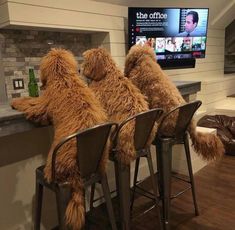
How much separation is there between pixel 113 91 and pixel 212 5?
3.56 meters

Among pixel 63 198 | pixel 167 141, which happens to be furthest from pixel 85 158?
pixel 167 141

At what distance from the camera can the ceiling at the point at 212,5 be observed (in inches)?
142

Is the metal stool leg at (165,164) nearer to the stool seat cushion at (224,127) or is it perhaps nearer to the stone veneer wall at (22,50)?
the stone veneer wall at (22,50)

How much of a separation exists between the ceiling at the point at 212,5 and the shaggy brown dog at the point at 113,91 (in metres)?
1.92

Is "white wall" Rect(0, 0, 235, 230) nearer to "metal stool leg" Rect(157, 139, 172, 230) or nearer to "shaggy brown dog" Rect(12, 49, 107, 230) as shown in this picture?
"shaggy brown dog" Rect(12, 49, 107, 230)

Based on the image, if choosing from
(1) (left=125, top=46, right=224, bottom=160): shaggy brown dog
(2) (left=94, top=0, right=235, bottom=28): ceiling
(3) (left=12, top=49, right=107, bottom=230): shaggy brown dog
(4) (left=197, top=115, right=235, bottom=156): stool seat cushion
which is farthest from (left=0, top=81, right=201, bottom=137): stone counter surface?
(4) (left=197, top=115, right=235, bottom=156): stool seat cushion

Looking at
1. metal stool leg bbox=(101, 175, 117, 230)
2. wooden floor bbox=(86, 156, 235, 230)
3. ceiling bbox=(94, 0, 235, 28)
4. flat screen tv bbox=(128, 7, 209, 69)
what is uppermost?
ceiling bbox=(94, 0, 235, 28)

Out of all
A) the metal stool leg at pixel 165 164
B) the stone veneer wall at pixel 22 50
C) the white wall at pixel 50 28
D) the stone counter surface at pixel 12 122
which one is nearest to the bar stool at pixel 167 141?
the metal stool leg at pixel 165 164

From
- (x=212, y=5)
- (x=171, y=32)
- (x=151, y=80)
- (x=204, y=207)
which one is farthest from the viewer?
(x=212, y=5)

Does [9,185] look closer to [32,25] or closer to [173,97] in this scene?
[173,97]

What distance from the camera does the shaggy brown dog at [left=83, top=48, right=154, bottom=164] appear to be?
165cm

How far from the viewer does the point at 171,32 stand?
3791mm

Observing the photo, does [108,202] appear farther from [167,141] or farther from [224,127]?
[224,127]

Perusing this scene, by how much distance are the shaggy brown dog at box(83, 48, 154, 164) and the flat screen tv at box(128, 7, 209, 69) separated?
1.91 m
